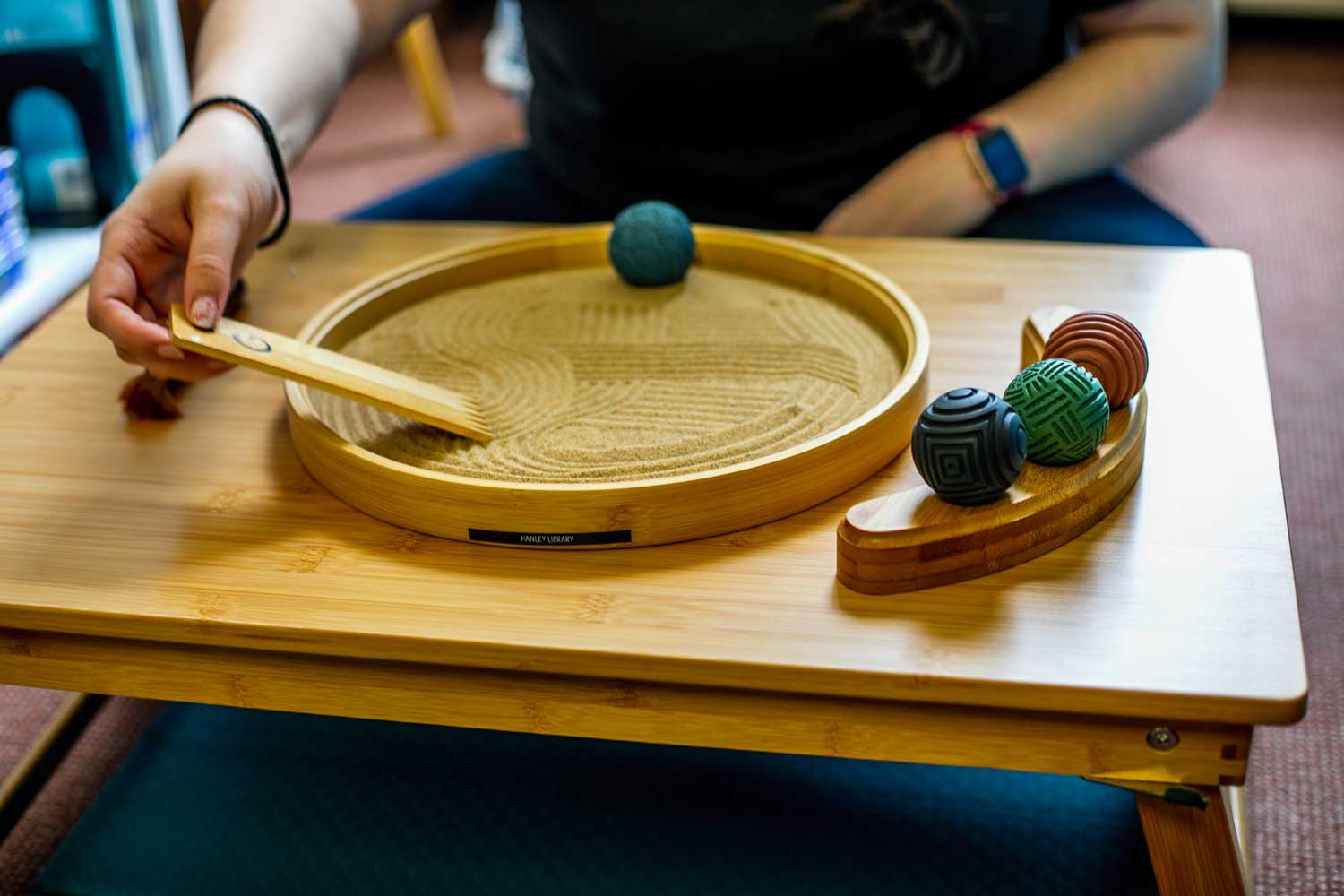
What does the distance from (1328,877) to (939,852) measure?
30 centimetres

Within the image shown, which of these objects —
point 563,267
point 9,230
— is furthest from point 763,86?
point 9,230

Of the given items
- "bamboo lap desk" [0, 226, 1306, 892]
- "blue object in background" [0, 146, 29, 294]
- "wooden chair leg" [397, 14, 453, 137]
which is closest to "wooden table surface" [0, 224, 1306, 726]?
→ "bamboo lap desk" [0, 226, 1306, 892]

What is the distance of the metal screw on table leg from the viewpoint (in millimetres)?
610

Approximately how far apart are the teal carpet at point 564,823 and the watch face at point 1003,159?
0.55 meters

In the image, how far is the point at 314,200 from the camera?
232 centimetres

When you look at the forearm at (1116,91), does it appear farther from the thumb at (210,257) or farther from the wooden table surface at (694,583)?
the thumb at (210,257)

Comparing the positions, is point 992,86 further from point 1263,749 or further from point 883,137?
point 1263,749

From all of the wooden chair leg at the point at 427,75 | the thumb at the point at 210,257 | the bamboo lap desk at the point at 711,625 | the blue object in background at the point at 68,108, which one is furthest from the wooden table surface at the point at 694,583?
the wooden chair leg at the point at 427,75

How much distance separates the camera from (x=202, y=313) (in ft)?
2.49

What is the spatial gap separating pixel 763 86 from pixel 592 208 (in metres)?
0.23

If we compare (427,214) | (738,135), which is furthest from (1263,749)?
(427,214)

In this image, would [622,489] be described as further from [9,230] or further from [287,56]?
[9,230]

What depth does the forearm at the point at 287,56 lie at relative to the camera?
3.33 ft

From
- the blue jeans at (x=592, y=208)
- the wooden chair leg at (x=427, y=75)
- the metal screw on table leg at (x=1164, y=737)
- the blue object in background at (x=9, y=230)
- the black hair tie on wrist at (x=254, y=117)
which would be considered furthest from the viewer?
the wooden chair leg at (x=427, y=75)
